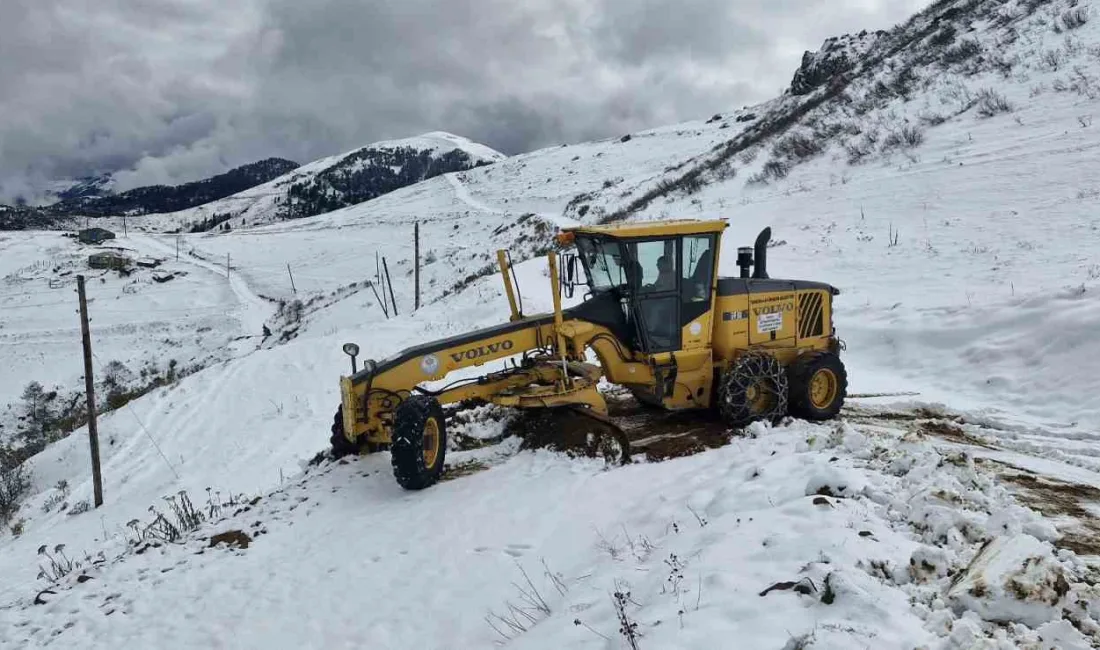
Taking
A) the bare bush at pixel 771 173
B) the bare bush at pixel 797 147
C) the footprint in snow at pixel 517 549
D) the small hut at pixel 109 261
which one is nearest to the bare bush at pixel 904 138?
the bare bush at pixel 797 147

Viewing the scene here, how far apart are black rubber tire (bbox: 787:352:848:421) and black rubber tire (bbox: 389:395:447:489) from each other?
458 centimetres

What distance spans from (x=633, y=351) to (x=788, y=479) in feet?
10.1

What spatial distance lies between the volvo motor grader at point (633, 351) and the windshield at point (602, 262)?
18 millimetres

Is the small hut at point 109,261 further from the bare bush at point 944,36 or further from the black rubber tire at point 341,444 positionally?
the black rubber tire at point 341,444

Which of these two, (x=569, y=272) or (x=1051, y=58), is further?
(x=1051, y=58)

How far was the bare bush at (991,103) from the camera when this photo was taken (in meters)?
20.0

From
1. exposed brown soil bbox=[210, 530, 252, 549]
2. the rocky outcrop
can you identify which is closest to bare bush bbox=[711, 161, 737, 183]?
the rocky outcrop

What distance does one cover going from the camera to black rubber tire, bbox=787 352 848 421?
894cm

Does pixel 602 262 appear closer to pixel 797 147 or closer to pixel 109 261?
pixel 797 147

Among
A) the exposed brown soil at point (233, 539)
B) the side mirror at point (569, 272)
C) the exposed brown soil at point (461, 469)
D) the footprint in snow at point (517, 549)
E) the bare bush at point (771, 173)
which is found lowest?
the exposed brown soil at point (233, 539)

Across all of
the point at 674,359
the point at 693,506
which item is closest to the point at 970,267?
the point at 674,359

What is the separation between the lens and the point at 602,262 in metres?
8.47

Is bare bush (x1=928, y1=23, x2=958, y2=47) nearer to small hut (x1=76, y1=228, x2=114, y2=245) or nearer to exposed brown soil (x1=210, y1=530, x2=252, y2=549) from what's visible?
exposed brown soil (x1=210, y1=530, x2=252, y2=549)

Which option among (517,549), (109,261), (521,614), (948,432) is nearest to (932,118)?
(948,432)
